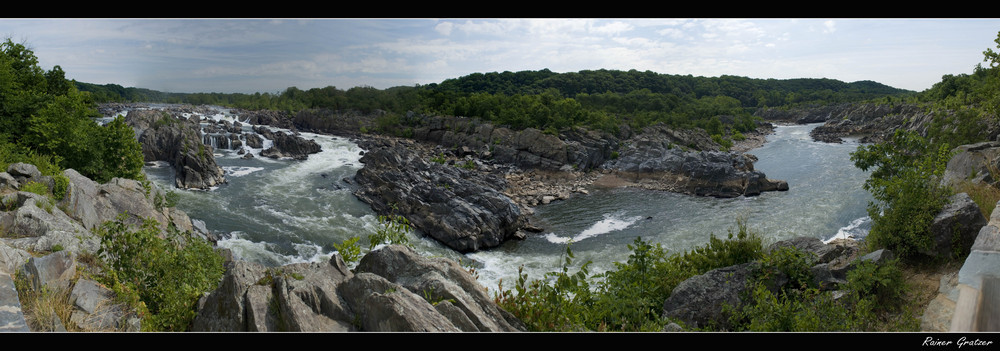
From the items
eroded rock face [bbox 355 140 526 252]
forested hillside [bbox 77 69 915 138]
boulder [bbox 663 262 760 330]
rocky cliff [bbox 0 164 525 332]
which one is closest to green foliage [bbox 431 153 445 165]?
eroded rock face [bbox 355 140 526 252]

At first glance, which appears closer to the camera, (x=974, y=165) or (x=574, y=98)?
(x=974, y=165)

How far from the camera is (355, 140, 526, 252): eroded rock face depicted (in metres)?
19.6

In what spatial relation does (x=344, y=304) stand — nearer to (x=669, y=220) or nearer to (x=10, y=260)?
(x=10, y=260)

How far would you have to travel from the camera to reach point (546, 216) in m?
24.1

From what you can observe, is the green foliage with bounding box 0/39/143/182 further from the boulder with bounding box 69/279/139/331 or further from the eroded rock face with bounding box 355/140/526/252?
the boulder with bounding box 69/279/139/331

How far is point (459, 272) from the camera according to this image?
5.41 m

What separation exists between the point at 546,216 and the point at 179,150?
2252cm

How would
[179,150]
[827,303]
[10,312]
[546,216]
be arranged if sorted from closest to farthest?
[10,312] < [827,303] < [546,216] < [179,150]

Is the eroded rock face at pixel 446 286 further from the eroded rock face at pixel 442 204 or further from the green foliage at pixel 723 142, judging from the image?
the green foliage at pixel 723 142

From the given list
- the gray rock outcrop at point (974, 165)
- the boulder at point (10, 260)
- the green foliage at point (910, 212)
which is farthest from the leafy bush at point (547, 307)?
the gray rock outcrop at point (974, 165)

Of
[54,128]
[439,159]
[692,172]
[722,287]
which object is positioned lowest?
[692,172]

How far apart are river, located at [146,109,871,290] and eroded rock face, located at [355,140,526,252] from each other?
658 millimetres

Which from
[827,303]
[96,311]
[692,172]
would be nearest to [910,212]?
[827,303]
